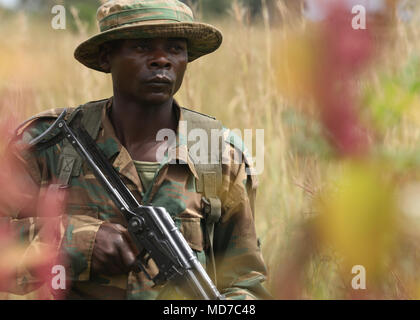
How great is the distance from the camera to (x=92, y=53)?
1.64 meters

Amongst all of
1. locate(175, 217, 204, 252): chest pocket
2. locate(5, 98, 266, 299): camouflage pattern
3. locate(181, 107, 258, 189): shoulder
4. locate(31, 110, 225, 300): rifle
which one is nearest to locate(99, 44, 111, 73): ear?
locate(5, 98, 266, 299): camouflage pattern

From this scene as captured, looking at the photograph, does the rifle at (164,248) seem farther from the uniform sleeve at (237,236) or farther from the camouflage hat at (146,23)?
the camouflage hat at (146,23)

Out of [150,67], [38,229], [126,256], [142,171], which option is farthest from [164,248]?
[150,67]

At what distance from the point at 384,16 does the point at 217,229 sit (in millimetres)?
1192

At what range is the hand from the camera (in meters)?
1.43

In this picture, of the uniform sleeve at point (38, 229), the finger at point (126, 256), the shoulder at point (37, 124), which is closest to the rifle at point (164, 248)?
the finger at point (126, 256)

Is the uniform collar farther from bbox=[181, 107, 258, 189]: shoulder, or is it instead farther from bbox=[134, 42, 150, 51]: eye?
bbox=[134, 42, 150, 51]: eye

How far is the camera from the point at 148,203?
4.99 feet

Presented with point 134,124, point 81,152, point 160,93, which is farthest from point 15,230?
point 160,93

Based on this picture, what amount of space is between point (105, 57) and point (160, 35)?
222 mm

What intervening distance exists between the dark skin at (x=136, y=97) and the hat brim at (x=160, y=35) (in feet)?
0.09

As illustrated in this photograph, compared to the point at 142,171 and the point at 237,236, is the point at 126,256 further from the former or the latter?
the point at 237,236

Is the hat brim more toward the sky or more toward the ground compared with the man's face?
more toward the sky

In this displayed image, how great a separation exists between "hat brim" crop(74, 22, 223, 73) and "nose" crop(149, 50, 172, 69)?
5 cm
